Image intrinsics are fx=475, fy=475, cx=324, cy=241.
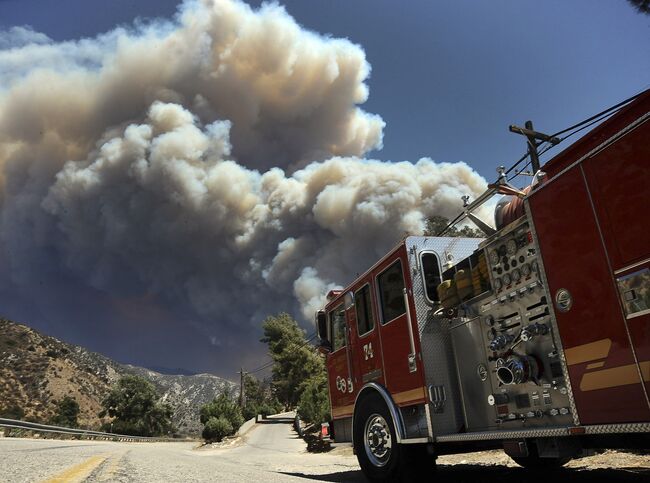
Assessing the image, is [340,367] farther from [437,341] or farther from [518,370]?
[518,370]

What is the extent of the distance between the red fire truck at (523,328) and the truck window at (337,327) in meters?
0.22

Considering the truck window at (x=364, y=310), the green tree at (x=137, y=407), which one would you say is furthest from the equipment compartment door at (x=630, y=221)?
the green tree at (x=137, y=407)

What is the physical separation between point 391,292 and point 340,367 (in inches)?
81.2

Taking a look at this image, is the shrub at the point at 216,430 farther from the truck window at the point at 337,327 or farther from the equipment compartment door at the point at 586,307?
the equipment compartment door at the point at 586,307

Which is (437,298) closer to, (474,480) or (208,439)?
(474,480)

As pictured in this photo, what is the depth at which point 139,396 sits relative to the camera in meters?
56.8

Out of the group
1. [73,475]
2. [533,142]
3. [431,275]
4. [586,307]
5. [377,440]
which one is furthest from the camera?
[533,142]

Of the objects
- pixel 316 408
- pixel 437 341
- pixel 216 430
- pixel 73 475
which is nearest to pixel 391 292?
pixel 437 341

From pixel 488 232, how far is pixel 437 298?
3.67 ft

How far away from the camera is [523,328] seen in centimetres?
452

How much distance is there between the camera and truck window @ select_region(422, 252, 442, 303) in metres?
5.93

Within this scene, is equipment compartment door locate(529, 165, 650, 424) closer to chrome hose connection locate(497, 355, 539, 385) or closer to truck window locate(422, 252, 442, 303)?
chrome hose connection locate(497, 355, 539, 385)

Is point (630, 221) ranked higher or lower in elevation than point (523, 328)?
higher

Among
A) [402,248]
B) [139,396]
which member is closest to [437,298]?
[402,248]
